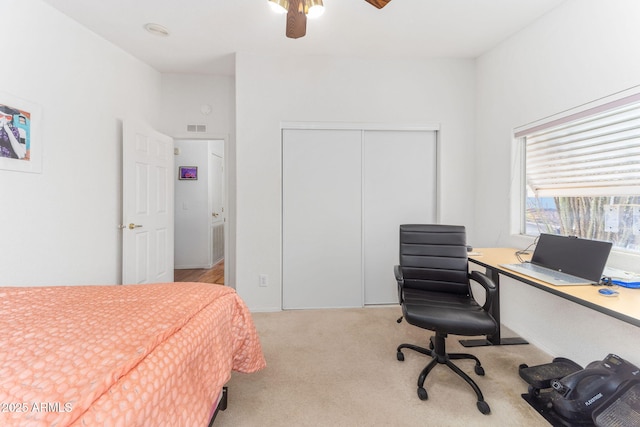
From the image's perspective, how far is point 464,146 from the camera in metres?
3.00

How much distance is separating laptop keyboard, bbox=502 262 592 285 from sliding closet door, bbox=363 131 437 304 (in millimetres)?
Answer: 1259

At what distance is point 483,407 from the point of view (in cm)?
149

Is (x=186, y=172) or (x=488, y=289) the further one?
(x=186, y=172)

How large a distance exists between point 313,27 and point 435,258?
2239mm

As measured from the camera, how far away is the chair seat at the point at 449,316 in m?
1.53

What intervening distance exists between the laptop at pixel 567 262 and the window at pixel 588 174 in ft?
1.27

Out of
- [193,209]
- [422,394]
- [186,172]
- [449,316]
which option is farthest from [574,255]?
[186,172]

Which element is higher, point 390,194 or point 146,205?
point 390,194

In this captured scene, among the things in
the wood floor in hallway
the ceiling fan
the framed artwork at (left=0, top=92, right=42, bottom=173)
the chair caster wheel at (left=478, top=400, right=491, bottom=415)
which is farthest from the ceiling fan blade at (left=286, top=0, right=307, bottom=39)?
the wood floor in hallway

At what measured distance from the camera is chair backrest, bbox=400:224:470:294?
1.98 meters

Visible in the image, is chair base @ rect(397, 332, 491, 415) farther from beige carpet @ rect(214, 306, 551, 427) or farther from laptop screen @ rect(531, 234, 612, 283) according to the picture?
laptop screen @ rect(531, 234, 612, 283)

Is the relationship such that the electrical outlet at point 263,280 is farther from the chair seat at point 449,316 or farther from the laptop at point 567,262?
the laptop at point 567,262

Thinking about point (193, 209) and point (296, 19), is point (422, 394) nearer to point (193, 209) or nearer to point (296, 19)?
point (296, 19)

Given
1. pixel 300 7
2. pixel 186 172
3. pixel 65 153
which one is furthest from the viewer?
pixel 186 172
